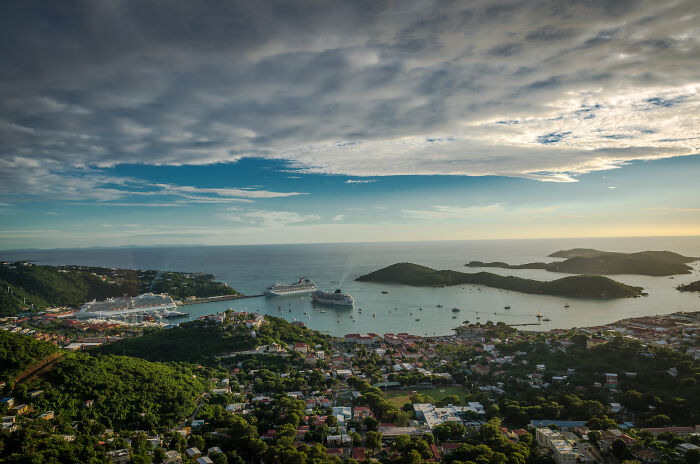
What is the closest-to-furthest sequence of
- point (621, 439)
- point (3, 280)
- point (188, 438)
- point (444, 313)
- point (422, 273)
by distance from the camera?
point (621, 439) < point (188, 438) < point (444, 313) < point (3, 280) < point (422, 273)

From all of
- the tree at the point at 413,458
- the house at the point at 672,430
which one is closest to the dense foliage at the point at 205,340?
the tree at the point at 413,458

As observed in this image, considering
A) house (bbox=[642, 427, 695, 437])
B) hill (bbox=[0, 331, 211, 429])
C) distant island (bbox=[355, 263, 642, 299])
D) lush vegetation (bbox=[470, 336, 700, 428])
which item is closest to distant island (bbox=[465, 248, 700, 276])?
distant island (bbox=[355, 263, 642, 299])

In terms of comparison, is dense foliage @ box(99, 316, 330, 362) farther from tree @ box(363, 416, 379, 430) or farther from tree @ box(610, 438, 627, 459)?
tree @ box(610, 438, 627, 459)

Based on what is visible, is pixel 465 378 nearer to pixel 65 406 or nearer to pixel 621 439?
pixel 621 439

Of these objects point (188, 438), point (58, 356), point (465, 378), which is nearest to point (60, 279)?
point (58, 356)

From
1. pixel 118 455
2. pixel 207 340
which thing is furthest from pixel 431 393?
pixel 207 340

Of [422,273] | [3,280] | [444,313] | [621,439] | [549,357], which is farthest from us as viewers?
[422,273]
